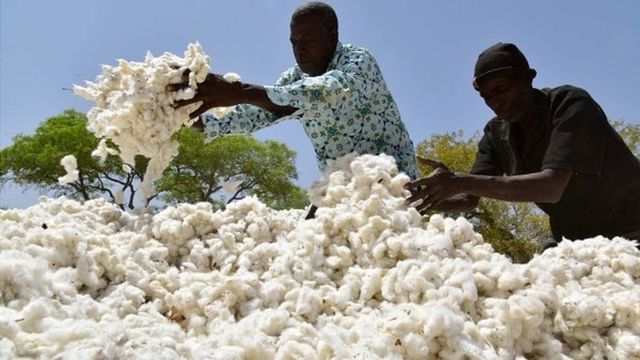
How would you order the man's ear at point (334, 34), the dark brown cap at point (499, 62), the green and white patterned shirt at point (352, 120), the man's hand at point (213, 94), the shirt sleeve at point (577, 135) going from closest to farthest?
the man's hand at point (213, 94), the shirt sleeve at point (577, 135), the dark brown cap at point (499, 62), the green and white patterned shirt at point (352, 120), the man's ear at point (334, 34)

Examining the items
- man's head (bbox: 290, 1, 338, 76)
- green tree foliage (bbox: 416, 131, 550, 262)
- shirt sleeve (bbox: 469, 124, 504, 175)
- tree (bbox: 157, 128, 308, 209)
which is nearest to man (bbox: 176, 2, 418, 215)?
man's head (bbox: 290, 1, 338, 76)

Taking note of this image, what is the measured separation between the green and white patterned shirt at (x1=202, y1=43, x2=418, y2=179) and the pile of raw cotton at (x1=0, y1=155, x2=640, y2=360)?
0.64 metres

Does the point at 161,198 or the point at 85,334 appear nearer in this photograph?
the point at 85,334

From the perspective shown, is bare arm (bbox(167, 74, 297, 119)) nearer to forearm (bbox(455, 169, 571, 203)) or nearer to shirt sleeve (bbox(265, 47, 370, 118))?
shirt sleeve (bbox(265, 47, 370, 118))

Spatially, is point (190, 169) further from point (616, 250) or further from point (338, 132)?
point (616, 250)

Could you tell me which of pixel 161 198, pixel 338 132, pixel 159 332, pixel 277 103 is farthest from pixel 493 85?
pixel 161 198

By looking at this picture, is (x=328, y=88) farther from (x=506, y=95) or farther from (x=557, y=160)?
(x=557, y=160)

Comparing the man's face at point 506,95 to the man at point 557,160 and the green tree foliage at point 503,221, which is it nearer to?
the man at point 557,160

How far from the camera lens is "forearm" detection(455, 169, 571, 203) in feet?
7.00

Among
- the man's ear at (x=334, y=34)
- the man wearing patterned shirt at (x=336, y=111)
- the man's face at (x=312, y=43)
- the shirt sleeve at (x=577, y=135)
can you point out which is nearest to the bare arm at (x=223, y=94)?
the man wearing patterned shirt at (x=336, y=111)

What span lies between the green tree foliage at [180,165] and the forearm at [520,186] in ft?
44.0

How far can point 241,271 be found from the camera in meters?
1.66

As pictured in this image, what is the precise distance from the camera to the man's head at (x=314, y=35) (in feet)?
8.59

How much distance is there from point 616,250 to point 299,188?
686 inches
